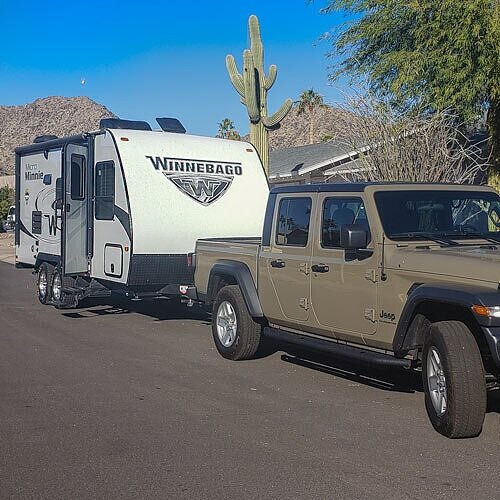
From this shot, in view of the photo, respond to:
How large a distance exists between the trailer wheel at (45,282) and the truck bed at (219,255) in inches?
187

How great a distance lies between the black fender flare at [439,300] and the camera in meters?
6.25

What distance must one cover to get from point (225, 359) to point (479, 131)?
10608 millimetres

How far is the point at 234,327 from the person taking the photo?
32.1 feet

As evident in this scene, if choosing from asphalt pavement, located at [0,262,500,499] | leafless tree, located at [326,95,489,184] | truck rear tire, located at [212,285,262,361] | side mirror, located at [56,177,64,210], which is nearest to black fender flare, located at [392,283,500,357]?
asphalt pavement, located at [0,262,500,499]

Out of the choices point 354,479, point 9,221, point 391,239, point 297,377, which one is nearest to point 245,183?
point 297,377

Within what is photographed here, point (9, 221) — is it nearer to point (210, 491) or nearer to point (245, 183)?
point (245, 183)

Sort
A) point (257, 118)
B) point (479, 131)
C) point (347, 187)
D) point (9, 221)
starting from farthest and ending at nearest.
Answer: point (9, 221) → point (257, 118) → point (479, 131) → point (347, 187)

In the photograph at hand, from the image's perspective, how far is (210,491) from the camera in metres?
5.33

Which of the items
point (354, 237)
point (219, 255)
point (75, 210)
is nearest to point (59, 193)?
point (75, 210)

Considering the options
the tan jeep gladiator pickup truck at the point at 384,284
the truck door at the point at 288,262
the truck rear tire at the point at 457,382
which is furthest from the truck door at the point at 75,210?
the truck rear tire at the point at 457,382

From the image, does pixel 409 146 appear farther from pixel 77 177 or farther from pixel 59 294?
pixel 59 294

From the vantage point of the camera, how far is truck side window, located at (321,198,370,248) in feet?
26.4

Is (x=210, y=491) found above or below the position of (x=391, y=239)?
below

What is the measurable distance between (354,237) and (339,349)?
116cm
